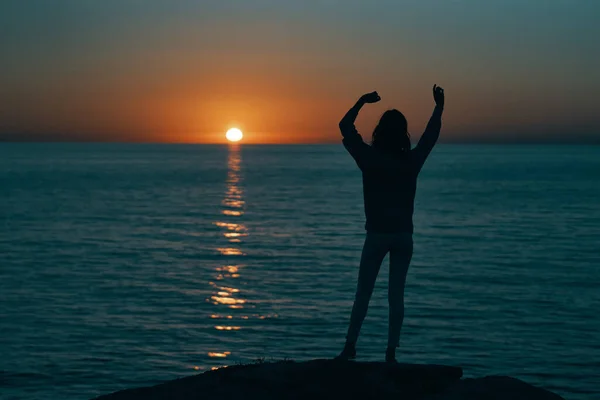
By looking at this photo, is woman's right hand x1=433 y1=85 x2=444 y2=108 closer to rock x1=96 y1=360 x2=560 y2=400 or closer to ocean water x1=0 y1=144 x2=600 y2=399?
rock x1=96 y1=360 x2=560 y2=400

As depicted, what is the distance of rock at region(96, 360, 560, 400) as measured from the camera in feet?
26.4

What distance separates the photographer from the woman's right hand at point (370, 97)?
8242mm

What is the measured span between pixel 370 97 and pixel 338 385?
2.99m

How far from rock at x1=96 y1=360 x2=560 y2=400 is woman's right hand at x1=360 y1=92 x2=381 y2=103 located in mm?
2806

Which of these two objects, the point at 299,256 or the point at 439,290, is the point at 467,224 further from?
the point at 439,290

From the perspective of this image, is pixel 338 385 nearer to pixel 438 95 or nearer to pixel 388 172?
pixel 388 172

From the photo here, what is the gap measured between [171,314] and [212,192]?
264 ft

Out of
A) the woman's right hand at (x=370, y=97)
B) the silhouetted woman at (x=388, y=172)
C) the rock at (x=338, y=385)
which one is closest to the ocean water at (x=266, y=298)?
the rock at (x=338, y=385)

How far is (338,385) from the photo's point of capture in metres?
8.17

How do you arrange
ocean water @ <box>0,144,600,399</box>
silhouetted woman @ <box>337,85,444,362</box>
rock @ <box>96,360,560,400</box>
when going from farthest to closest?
ocean water @ <box>0,144,600,399</box> < silhouetted woman @ <box>337,85,444,362</box> < rock @ <box>96,360,560,400</box>

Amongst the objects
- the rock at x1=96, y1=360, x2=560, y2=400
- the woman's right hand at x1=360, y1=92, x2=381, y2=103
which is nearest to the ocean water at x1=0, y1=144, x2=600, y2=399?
the rock at x1=96, y1=360, x2=560, y2=400

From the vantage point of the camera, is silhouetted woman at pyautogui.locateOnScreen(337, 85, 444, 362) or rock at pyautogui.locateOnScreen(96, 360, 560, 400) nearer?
rock at pyautogui.locateOnScreen(96, 360, 560, 400)

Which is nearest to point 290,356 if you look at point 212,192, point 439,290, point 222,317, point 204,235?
point 222,317

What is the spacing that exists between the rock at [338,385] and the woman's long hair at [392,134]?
2310mm
